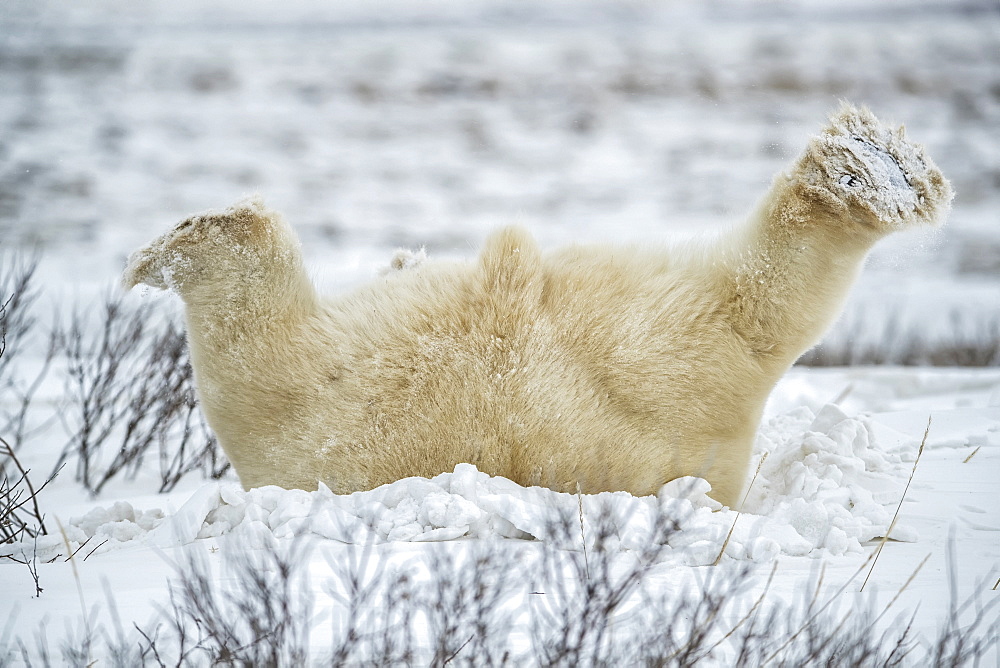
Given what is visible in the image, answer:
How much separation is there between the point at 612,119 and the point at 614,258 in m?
18.2

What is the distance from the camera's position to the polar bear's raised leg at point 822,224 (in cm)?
257

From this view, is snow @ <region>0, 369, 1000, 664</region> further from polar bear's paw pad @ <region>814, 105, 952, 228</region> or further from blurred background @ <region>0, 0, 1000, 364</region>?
blurred background @ <region>0, 0, 1000, 364</region>

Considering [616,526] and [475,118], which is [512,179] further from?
[616,526]

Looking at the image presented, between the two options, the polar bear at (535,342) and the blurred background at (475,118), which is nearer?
the polar bear at (535,342)

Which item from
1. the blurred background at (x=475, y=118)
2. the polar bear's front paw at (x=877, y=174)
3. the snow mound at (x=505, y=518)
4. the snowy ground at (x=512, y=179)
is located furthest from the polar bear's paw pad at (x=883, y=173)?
the blurred background at (x=475, y=118)

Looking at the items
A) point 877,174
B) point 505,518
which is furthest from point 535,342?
point 877,174

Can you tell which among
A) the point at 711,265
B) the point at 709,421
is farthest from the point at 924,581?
the point at 711,265

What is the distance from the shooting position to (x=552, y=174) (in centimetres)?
1730

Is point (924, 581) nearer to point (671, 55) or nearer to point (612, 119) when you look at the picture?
point (612, 119)

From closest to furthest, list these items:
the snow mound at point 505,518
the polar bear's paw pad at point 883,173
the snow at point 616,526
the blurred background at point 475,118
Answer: the snow at point 616,526
the snow mound at point 505,518
the polar bear's paw pad at point 883,173
the blurred background at point 475,118

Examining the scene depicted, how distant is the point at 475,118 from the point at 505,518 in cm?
1874

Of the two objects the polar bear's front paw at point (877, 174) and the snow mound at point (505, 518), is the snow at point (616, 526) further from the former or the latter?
the polar bear's front paw at point (877, 174)

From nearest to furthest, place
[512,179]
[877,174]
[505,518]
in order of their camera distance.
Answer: [505,518], [877,174], [512,179]

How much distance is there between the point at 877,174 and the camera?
8.43 feet
